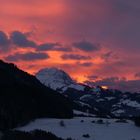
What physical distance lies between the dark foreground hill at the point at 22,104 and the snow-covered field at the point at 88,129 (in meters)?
1.09

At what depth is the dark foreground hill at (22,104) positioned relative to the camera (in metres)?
47.6

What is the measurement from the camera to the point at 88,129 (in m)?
47.1

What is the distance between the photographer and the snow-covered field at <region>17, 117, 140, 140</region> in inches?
1764

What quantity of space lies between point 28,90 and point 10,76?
131 inches

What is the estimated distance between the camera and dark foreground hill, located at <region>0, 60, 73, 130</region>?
4762 centimetres

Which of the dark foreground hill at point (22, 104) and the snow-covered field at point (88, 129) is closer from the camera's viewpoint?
the snow-covered field at point (88, 129)

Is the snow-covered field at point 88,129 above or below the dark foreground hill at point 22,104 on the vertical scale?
below

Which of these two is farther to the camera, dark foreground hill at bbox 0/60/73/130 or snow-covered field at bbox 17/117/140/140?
dark foreground hill at bbox 0/60/73/130

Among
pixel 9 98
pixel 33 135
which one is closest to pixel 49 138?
pixel 33 135

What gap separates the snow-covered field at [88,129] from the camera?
44.8 m

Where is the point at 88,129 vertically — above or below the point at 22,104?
below

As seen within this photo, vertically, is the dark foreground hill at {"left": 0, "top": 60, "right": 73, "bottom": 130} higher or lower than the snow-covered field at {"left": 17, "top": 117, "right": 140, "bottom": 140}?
higher

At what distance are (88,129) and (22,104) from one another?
261 inches

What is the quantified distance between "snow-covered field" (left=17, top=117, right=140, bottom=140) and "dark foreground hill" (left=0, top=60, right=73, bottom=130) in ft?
3.58
